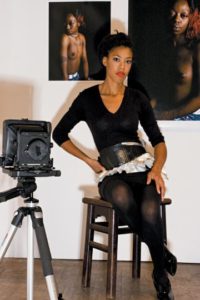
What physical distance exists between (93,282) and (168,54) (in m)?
1.36

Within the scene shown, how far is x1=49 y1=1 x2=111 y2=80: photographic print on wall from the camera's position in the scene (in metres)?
2.96

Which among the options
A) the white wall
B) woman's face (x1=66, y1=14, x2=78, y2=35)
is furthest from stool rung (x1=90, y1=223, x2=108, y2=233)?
woman's face (x1=66, y1=14, x2=78, y2=35)

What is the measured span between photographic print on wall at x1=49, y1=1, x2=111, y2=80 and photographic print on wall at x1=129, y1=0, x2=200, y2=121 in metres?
0.19

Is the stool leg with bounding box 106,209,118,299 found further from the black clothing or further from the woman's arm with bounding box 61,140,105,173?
the woman's arm with bounding box 61,140,105,173

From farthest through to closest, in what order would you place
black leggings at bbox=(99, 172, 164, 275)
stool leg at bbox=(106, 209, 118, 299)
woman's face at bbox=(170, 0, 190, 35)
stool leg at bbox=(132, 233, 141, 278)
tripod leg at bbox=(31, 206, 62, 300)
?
woman's face at bbox=(170, 0, 190, 35) → stool leg at bbox=(132, 233, 141, 278) → stool leg at bbox=(106, 209, 118, 299) → black leggings at bbox=(99, 172, 164, 275) → tripod leg at bbox=(31, 206, 62, 300)

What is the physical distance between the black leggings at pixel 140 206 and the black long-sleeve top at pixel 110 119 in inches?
7.7

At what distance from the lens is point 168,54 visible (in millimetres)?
2959

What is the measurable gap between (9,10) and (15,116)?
0.63 meters

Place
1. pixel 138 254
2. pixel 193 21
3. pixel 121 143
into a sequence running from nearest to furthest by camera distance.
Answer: pixel 121 143
pixel 138 254
pixel 193 21

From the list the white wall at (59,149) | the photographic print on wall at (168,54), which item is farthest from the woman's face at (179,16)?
the white wall at (59,149)

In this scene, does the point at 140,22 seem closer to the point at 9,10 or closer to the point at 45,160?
the point at 9,10

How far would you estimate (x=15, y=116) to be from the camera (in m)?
3.04

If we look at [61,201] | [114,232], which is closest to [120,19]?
[61,201]

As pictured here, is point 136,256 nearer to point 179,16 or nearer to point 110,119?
point 110,119
